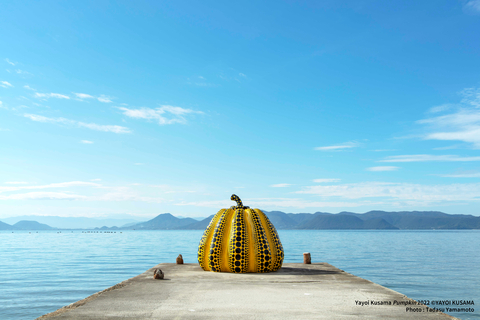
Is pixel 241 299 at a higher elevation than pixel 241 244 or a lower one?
lower

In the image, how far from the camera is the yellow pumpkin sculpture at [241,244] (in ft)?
50.5

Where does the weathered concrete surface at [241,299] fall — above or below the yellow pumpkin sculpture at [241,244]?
below

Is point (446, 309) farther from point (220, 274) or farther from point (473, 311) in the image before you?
point (220, 274)

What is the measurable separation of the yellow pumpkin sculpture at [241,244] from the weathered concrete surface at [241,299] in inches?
28.5

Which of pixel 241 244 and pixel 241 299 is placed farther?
pixel 241 244

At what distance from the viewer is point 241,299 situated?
403 inches

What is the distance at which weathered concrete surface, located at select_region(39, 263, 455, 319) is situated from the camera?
28.3 ft

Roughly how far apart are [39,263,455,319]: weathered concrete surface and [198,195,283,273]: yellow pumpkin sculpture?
724mm

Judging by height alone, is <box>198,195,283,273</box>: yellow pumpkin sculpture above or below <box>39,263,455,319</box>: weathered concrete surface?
above

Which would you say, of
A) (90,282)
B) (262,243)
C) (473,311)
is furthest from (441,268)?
(90,282)

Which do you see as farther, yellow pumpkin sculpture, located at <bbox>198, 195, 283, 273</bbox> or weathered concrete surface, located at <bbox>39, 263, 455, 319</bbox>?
yellow pumpkin sculpture, located at <bbox>198, 195, 283, 273</bbox>

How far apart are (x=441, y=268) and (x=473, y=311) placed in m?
18.6

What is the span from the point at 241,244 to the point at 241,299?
5044 millimetres

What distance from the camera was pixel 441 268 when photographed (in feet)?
113
